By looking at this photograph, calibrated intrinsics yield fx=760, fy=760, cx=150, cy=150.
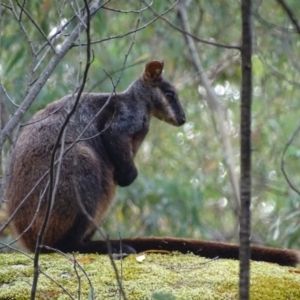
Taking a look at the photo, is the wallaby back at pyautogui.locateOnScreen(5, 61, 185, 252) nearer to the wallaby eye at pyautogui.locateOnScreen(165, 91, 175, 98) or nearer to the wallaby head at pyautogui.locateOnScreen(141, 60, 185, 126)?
the wallaby head at pyautogui.locateOnScreen(141, 60, 185, 126)

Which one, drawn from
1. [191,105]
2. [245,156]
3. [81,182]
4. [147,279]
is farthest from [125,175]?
[191,105]

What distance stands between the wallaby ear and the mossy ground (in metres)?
1.95

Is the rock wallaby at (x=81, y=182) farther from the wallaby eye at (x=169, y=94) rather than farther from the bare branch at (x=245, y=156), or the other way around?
the bare branch at (x=245, y=156)

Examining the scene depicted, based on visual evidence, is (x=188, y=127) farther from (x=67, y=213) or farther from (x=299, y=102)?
(x=67, y=213)

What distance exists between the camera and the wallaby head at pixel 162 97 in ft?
20.1

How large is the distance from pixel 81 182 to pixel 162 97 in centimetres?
159

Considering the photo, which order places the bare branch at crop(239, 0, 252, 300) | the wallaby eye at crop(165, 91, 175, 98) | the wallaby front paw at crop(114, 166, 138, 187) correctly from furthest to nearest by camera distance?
1. the wallaby eye at crop(165, 91, 175, 98)
2. the wallaby front paw at crop(114, 166, 138, 187)
3. the bare branch at crop(239, 0, 252, 300)

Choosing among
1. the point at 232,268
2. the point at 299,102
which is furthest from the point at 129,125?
the point at 299,102

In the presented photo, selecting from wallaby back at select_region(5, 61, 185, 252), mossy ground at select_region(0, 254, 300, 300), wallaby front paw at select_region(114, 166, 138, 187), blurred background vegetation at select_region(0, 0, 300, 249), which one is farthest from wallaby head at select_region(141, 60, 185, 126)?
mossy ground at select_region(0, 254, 300, 300)

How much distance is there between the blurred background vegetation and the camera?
809 cm

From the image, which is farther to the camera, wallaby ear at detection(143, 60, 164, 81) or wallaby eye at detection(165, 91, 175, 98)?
wallaby eye at detection(165, 91, 175, 98)

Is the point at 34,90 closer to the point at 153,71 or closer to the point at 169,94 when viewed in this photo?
the point at 153,71

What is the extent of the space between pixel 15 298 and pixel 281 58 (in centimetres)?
660

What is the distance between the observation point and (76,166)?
472 centimetres
